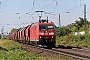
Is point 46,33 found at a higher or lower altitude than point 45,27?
lower

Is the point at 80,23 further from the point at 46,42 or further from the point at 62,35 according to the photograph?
the point at 46,42

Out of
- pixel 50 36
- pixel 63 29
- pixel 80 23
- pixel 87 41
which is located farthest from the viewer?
pixel 80 23

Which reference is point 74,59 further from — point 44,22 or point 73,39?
point 73,39

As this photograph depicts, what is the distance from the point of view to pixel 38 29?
32.9 m

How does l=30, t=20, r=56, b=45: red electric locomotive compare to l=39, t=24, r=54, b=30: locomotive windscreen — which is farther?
l=39, t=24, r=54, b=30: locomotive windscreen

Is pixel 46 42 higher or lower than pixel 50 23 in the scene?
lower

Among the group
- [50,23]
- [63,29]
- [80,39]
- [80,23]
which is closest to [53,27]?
[50,23]

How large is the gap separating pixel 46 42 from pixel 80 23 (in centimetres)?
5835

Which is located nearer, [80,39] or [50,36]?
[50,36]

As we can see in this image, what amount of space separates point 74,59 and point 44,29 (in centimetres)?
1596

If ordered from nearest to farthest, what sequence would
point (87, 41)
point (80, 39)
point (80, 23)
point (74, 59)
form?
point (74, 59) → point (87, 41) → point (80, 39) → point (80, 23)

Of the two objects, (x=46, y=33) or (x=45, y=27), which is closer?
(x=46, y=33)

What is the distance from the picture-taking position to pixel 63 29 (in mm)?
64500

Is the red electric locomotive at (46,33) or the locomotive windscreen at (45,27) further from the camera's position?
the locomotive windscreen at (45,27)
